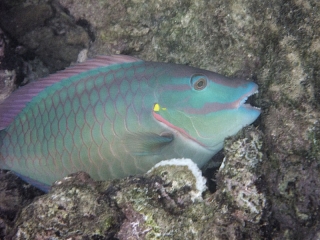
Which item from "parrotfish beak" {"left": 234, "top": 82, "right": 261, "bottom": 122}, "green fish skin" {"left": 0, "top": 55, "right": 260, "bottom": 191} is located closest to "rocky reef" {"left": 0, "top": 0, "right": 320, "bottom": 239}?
"parrotfish beak" {"left": 234, "top": 82, "right": 261, "bottom": 122}

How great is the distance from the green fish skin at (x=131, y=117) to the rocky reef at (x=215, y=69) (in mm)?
349

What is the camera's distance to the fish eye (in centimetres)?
255

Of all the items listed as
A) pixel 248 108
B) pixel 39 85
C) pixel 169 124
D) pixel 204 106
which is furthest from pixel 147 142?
pixel 39 85

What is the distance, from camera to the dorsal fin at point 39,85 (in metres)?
2.84

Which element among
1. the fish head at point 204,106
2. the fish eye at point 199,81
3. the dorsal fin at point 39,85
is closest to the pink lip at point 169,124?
the fish head at point 204,106

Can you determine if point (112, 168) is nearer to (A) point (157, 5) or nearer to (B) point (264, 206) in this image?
(B) point (264, 206)

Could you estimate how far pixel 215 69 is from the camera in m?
3.35

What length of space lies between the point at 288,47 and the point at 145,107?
154 centimetres

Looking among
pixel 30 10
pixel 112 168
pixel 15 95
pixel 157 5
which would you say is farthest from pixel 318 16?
pixel 30 10

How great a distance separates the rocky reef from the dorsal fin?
828 millimetres

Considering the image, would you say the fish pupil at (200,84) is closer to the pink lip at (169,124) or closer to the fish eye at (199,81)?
the fish eye at (199,81)

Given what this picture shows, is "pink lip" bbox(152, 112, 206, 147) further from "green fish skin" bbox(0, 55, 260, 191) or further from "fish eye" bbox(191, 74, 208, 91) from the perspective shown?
"fish eye" bbox(191, 74, 208, 91)

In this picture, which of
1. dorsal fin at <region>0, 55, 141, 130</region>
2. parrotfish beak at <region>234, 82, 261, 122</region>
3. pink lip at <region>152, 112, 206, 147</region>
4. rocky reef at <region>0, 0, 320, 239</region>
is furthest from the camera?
dorsal fin at <region>0, 55, 141, 130</region>

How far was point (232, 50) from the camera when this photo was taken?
10.7 feet
